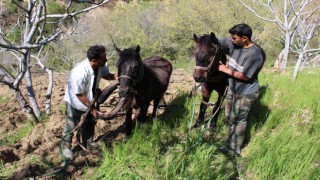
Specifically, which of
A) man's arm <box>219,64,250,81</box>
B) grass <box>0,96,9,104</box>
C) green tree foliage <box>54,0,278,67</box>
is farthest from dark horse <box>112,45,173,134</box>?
green tree foliage <box>54,0,278,67</box>

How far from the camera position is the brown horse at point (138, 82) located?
12.4ft

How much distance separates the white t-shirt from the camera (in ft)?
12.0

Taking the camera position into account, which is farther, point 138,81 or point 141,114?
point 141,114

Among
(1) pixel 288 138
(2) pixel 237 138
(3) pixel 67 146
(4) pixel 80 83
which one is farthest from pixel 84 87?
(1) pixel 288 138

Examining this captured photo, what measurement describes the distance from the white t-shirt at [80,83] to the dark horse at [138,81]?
43 centimetres

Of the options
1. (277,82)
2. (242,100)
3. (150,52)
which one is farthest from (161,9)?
(242,100)

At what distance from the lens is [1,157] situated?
13.3 feet

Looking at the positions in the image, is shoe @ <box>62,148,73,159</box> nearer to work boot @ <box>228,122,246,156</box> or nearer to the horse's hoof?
the horse's hoof

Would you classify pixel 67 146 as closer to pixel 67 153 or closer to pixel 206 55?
pixel 67 153

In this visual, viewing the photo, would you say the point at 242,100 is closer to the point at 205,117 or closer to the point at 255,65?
the point at 255,65

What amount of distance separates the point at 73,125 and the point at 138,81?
3.89 ft

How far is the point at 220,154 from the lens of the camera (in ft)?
13.1

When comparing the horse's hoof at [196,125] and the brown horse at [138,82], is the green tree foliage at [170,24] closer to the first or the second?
the brown horse at [138,82]

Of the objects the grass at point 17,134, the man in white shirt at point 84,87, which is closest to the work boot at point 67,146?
the man in white shirt at point 84,87
